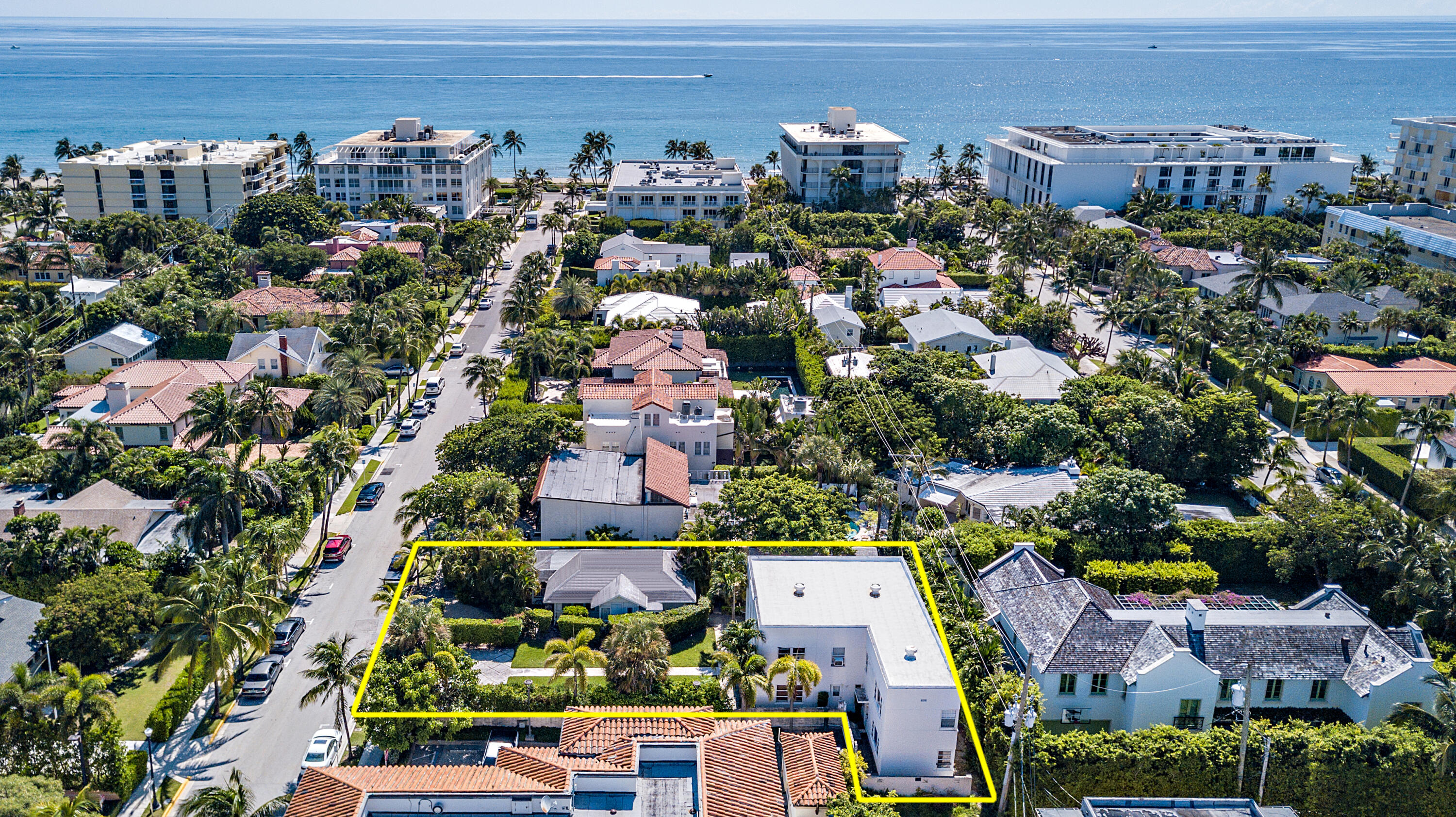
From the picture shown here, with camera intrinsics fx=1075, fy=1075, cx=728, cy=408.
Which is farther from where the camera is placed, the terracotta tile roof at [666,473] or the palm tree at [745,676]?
the terracotta tile roof at [666,473]

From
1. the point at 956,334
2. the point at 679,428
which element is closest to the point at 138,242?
the point at 679,428

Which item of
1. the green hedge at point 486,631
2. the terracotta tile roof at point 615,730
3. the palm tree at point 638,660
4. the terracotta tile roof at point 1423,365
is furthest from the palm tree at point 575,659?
the terracotta tile roof at point 1423,365

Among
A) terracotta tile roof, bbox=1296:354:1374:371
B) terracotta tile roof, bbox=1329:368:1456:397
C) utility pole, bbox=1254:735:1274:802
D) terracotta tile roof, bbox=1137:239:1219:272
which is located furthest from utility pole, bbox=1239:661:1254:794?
terracotta tile roof, bbox=1137:239:1219:272

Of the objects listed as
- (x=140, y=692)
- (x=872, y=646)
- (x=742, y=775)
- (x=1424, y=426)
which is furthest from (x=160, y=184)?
(x=1424, y=426)

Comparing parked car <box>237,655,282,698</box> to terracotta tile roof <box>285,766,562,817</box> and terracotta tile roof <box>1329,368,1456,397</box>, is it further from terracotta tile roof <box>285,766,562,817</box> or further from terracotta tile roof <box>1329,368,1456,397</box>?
terracotta tile roof <box>1329,368,1456,397</box>

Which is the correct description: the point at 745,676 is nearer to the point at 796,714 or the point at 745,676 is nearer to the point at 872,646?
the point at 796,714

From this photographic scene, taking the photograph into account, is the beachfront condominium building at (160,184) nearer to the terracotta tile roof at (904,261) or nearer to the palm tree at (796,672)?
the terracotta tile roof at (904,261)

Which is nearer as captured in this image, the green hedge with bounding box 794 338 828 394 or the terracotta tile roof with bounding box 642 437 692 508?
the terracotta tile roof with bounding box 642 437 692 508

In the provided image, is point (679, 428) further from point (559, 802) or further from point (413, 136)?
point (413, 136)
